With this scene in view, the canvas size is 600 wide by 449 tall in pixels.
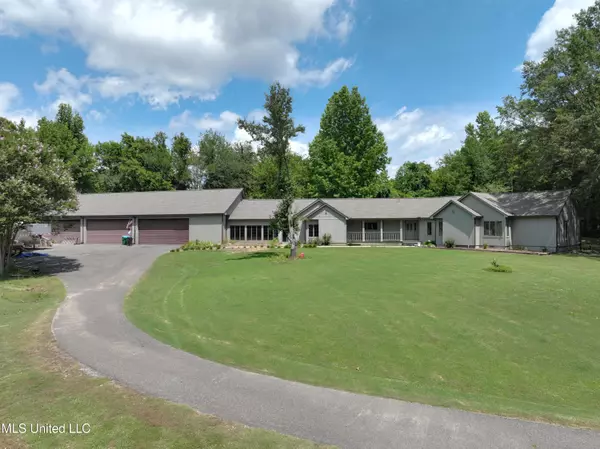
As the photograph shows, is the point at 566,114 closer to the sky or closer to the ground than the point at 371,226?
closer to the sky

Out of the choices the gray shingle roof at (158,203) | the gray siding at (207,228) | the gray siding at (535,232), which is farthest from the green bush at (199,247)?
the gray siding at (535,232)

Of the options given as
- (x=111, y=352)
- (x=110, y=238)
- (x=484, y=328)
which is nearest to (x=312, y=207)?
(x=110, y=238)

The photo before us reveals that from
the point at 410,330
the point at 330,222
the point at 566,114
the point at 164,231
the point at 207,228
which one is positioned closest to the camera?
the point at 410,330

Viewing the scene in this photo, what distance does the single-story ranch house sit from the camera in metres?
31.5

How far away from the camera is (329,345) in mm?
8906

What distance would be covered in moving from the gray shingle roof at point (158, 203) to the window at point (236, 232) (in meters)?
2.44

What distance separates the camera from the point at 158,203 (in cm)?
3794

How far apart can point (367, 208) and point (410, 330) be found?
29.1 metres

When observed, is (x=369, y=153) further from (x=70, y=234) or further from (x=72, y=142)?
(x=72, y=142)

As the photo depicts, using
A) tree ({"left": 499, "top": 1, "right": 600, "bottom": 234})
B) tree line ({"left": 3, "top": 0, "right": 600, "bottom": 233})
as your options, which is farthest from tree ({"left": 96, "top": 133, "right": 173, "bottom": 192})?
tree ({"left": 499, "top": 1, "right": 600, "bottom": 234})

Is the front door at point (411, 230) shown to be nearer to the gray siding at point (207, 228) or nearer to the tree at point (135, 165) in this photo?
the gray siding at point (207, 228)

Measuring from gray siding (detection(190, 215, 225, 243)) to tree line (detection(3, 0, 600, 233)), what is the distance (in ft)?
24.2

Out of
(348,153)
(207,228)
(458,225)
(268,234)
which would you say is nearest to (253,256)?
(268,234)

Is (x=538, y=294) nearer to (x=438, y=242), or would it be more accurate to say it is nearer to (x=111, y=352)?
(x=111, y=352)
